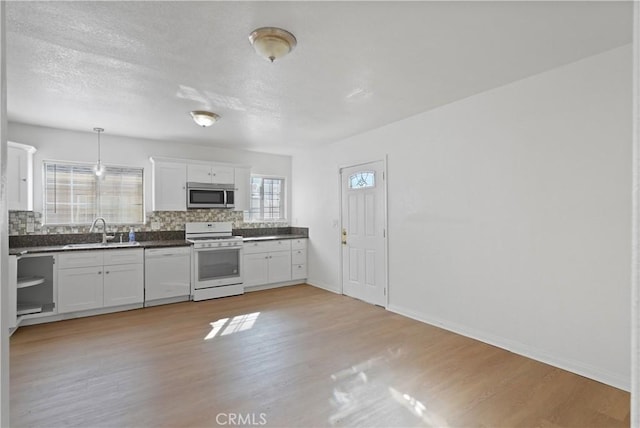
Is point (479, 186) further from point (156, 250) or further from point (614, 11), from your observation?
point (156, 250)

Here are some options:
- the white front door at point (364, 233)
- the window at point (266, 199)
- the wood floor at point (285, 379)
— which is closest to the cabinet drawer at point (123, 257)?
the wood floor at point (285, 379)

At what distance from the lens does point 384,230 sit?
448 centimetres

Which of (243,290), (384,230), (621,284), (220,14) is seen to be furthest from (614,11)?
(243,290)

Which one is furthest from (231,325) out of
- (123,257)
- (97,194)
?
(97,194)

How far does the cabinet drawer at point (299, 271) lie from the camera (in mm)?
5953

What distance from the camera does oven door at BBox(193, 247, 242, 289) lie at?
4.97 metres

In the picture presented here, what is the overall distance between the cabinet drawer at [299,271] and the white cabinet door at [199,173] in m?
2.08

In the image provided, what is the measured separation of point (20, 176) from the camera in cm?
400

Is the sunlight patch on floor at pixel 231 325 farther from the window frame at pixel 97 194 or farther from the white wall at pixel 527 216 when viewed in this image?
the window frame at pixel 97 194

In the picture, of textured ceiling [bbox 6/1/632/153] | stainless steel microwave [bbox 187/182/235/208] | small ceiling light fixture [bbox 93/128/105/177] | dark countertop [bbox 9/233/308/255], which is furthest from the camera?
stainless steel microwave [bbox 187/182/235/208]

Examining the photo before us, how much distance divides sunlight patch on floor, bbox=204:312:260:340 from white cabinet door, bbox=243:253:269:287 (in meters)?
1.28

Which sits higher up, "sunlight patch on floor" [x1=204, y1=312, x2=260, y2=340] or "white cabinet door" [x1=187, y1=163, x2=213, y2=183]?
"white cabinet door" [x1=187, y1=163, x2=213, y2=183]

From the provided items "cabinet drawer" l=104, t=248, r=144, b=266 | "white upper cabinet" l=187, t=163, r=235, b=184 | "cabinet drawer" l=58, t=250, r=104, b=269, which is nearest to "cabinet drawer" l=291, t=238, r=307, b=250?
"white upper cabinet" l=187, t=163, r=235, b=184

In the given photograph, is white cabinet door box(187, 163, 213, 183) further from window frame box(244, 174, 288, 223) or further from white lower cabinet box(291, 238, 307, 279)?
white lower cabinet box(291, 238, 307, 279)
